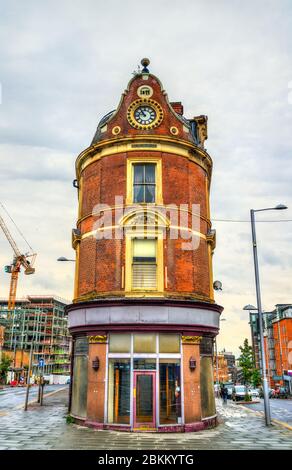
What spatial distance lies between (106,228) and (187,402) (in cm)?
823

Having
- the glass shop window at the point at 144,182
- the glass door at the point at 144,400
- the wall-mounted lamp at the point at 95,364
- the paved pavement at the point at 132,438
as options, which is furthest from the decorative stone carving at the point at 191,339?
the glass shop window at the point at 144,182

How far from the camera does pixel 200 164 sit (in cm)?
2094

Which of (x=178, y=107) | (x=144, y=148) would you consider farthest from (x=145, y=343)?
(x=178, y=107)

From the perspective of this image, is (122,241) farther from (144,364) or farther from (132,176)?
(144,364)

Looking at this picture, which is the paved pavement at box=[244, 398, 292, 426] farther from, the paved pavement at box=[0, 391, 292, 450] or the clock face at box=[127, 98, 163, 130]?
the clock face at box=[127, 98, 163, 130]

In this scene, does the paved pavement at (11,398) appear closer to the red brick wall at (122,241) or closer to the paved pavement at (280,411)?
the red brick wall at (122,241)

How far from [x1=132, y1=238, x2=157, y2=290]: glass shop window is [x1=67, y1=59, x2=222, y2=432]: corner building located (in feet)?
0.15

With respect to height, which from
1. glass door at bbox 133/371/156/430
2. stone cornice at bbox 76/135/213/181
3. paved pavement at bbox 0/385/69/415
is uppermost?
stone cornice at bbox 76/135/213/181

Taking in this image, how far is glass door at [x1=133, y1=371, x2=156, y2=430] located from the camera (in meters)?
16.1

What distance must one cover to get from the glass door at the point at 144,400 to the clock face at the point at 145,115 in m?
11.5

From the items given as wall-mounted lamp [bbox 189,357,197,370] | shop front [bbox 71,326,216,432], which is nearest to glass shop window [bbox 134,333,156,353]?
shop front [bbox 71,326,216,432]

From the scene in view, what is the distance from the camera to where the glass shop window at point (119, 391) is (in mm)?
16484

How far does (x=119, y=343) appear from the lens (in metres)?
17.1
